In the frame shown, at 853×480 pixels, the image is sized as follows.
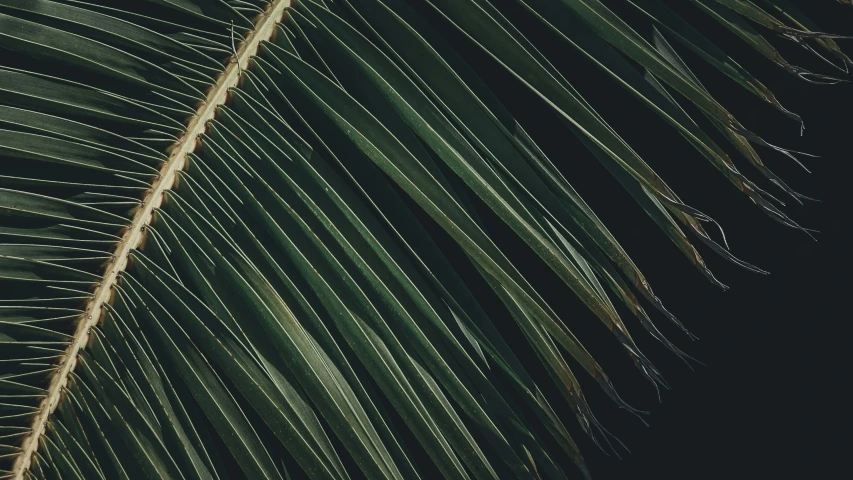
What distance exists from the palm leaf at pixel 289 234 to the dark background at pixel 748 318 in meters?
0.52

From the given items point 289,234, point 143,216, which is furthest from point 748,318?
point 143,216

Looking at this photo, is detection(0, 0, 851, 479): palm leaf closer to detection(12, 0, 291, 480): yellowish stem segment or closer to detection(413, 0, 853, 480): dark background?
detection(12, 0, 291, 480): yellowish stem segment

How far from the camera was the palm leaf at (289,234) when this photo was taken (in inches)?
35.6

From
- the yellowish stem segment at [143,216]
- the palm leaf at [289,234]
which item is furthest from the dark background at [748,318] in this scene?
the yellowish stem segment at [143,216]

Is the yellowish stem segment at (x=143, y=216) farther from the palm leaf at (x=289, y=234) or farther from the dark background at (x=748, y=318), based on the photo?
the dark background at (x=748, y=318)

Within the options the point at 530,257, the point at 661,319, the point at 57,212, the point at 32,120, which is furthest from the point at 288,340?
the point at 661,319

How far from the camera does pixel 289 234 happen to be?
919mm

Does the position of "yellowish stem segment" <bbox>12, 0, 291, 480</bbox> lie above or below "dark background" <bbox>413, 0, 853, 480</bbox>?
above

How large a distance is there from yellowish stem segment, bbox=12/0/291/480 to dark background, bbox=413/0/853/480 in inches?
28.8

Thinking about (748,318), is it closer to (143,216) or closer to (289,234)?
(289,234)

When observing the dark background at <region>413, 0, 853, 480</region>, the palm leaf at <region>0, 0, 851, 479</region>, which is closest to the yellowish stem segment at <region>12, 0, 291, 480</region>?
the palm leaf at <region>0, 0, 851, 479</region>

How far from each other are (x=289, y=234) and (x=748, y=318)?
1.11 m

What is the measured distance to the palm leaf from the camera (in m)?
0.90

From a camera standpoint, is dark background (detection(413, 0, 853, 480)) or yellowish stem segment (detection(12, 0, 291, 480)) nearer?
yellowish stem segment (detection(12, 0, 291, 480))
